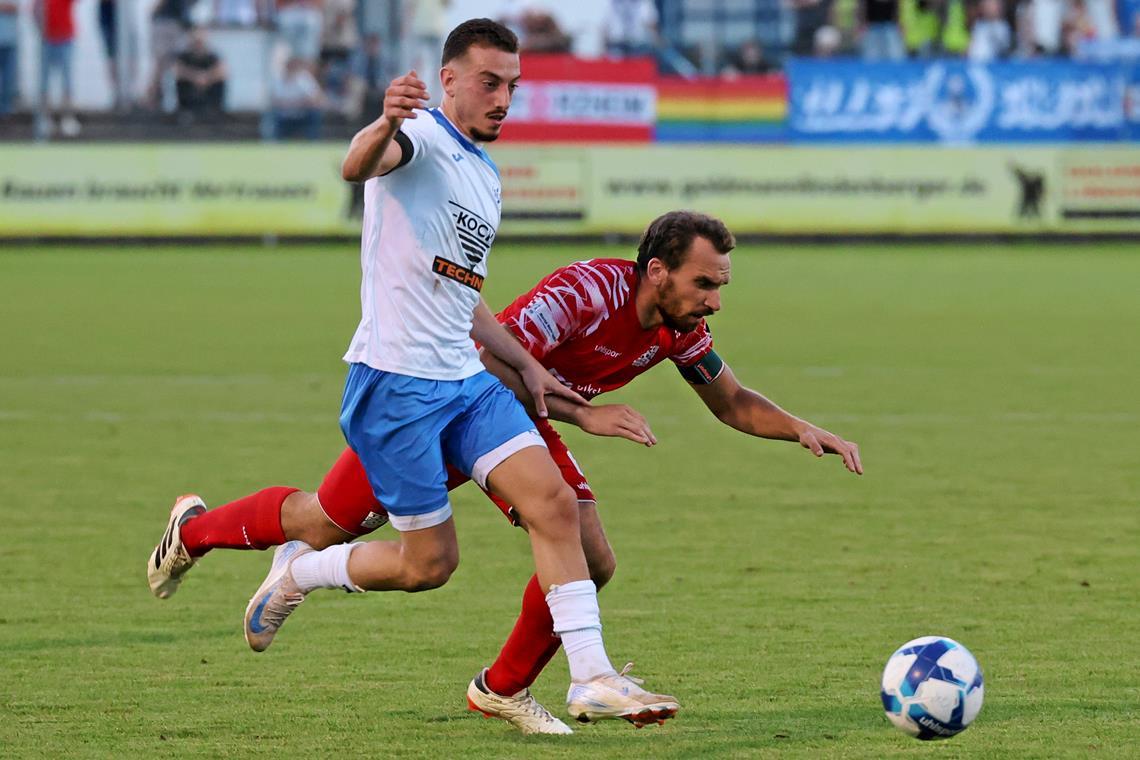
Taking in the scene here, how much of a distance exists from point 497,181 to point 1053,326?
528 inches

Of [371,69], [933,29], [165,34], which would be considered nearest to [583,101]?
[371,69]

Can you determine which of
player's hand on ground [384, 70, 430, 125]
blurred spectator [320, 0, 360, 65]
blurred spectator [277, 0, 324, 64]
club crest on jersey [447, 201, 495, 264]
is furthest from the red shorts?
blurred spectator [320, 0, 360, 65]

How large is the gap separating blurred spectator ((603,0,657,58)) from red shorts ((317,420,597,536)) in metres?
25.2

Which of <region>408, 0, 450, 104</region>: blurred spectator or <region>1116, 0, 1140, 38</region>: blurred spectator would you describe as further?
<region>1116, 0, 1140, 38</region>: blurred spectator

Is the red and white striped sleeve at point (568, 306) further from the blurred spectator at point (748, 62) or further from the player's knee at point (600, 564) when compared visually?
the blurred spectator at point (748, 62)

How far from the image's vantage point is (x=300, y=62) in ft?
92.3

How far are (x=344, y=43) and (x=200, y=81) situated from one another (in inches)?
96.6

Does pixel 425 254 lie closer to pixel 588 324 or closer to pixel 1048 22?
pixel 588 324

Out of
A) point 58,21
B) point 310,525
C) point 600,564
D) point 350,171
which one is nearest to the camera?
point 350,171

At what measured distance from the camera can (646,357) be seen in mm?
6027

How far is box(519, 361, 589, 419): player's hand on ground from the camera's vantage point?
5715 millimetres

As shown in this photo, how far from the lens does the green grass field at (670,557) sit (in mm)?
5688

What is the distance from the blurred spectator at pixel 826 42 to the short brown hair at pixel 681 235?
2535 cm

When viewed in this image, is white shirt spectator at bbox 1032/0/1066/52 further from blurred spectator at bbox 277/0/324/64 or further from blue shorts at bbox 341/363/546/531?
blue shorts at bbox 341/363/546/531
